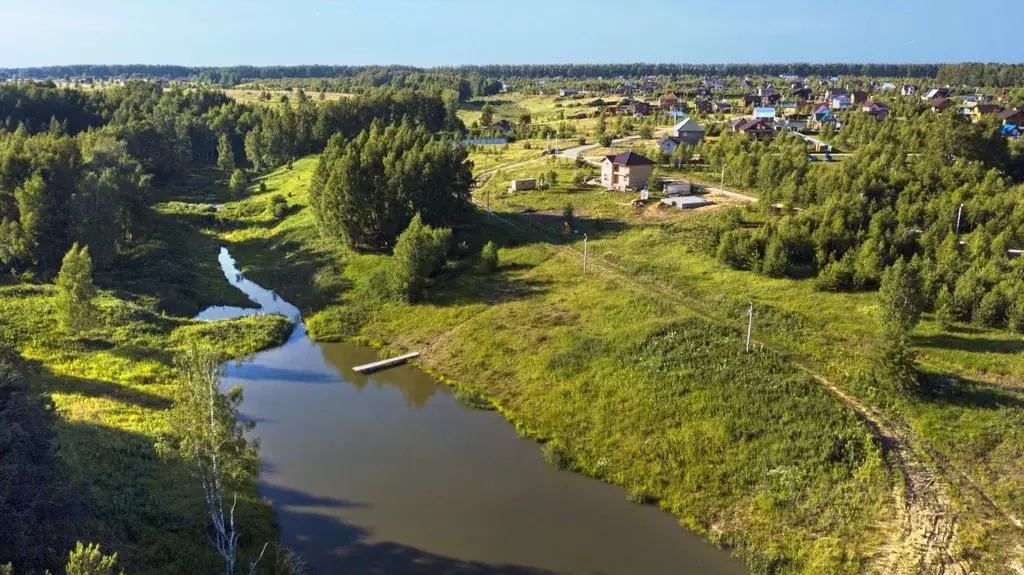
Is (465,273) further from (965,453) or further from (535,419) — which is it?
(965,453)

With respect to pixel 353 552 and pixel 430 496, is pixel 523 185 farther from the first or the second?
pixel 353 552

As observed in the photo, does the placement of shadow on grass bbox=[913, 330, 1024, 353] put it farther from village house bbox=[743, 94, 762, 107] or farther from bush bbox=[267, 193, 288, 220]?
village house bbox=[743, 94, 762, 107]

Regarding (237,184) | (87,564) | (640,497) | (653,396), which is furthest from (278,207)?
(87,564)

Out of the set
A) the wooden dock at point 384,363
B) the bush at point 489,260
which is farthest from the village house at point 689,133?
the wooden dock at point 384,363

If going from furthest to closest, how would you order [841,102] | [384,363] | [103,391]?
[841,102], [384,363], [103,391]

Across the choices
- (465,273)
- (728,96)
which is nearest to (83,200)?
(465,273)
